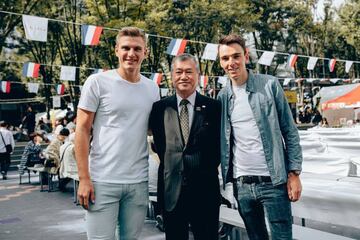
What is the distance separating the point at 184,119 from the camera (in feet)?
8.86

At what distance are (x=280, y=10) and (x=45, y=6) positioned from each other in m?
16.1

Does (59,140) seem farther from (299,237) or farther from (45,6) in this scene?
(45,6)

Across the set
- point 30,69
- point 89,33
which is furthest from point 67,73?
point 89,33

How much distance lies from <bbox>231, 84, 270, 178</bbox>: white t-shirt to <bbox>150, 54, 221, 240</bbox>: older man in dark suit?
0.13 m

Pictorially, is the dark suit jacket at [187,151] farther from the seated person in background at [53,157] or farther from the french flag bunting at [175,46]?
the french flag bunting at [175,46]

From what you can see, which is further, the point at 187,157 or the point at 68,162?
the point at 68,162

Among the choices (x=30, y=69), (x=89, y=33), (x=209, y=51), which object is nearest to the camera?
(x=89, y=33)

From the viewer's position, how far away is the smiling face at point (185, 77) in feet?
8.89

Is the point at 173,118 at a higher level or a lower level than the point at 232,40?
lower

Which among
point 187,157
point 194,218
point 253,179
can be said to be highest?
point 187,157

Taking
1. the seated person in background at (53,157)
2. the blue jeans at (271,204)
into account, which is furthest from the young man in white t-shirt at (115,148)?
the seated person in background at (53,157)

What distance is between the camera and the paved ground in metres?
5.78

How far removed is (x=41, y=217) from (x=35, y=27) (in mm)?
6607

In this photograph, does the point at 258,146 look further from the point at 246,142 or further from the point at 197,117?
the point at 197,117
